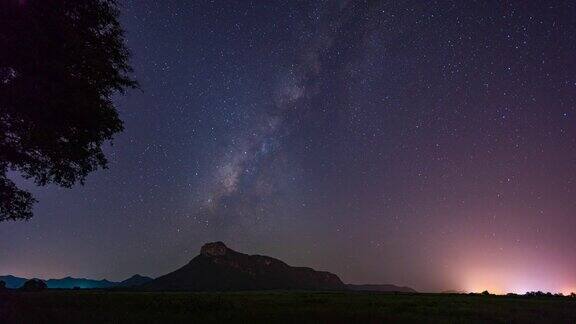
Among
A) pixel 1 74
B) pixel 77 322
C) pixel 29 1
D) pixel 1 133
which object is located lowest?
pixel 77 322

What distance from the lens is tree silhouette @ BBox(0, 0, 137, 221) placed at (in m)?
14.0

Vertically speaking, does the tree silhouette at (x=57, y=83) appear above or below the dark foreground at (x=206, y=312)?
above

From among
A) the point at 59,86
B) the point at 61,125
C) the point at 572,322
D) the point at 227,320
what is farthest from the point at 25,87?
the point at 572,322

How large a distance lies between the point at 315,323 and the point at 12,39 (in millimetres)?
13406

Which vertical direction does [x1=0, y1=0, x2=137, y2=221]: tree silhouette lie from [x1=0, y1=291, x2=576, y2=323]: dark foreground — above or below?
above

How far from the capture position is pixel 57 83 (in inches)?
578

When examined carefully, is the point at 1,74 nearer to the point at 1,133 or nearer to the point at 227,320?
the point at 1,133

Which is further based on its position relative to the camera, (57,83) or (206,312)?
(206,312)

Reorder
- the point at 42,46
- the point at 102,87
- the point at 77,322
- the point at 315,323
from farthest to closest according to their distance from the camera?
the point at 102,87 → the point at 315,323 → the point at 42,46 → the point at 77,322

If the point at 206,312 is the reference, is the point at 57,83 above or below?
above

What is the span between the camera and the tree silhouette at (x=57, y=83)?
1398cm

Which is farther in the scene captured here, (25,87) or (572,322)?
(572,322)

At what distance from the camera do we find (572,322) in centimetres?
2427

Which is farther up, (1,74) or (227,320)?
(1,74)
